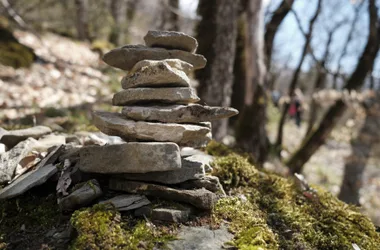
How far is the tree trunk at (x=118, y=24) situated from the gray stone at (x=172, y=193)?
671 inches

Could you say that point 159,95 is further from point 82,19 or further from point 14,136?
point 82,19

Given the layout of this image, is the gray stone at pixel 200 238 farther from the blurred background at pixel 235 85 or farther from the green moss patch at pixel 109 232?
the blurred background at pixel 235 85

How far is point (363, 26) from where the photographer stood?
1888 cm

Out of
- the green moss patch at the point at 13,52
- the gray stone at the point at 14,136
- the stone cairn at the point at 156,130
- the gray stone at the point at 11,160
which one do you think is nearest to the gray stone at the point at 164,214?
the stone cairn at the point at 156,130

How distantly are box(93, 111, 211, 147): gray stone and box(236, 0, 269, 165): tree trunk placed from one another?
17.6ft

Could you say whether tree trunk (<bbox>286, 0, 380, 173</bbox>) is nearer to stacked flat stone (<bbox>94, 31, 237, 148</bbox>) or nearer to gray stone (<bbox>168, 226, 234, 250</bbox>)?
stacked flat stone (<bbox>94, 31, 237, 148</bbox>)

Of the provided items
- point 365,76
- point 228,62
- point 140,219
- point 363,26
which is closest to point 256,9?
point 228,62

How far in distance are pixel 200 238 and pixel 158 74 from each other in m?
1.64

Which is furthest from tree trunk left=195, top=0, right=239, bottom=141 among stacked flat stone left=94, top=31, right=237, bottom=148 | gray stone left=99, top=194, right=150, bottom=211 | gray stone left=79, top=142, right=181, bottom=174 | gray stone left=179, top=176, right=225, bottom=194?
gray stone left=99, top=194, right=150, bottom=211

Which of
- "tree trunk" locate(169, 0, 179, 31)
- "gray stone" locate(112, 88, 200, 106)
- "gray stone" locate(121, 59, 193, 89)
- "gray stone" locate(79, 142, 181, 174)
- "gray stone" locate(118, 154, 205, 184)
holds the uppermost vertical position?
"tree trunk" locate(169, 0, 179, 31)

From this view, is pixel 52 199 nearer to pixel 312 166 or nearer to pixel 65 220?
pixel 65 220

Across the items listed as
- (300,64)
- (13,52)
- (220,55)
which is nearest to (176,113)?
(220,55)

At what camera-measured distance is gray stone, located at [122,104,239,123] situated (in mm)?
3322

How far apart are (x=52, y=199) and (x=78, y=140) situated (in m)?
1.65
